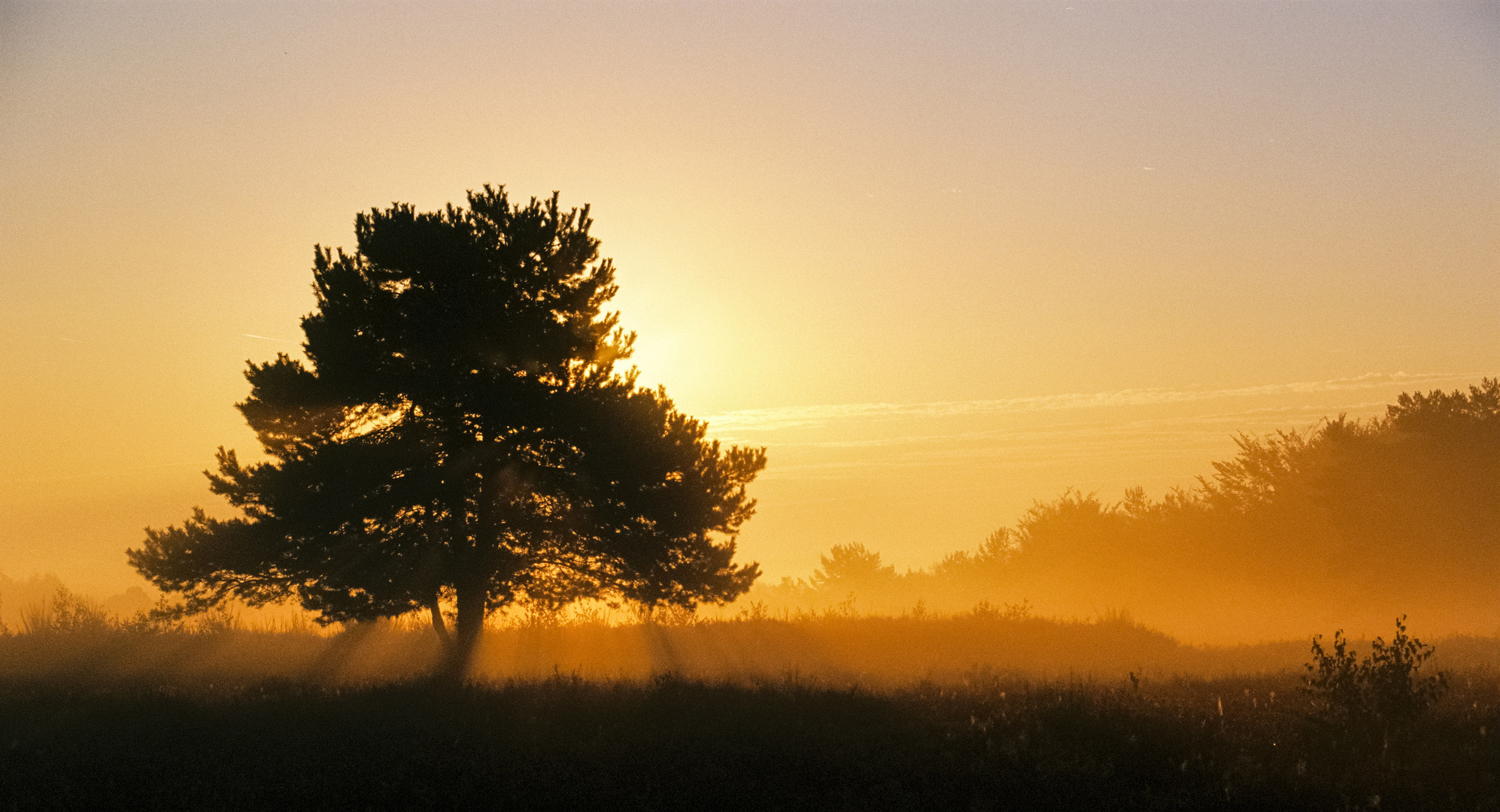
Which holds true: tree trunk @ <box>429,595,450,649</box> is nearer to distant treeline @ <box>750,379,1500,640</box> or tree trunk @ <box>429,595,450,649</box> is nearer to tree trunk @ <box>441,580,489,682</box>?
tree trunk @ <box>441,580,489,682</box>

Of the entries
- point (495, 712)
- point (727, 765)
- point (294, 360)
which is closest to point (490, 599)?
point (294, 360)

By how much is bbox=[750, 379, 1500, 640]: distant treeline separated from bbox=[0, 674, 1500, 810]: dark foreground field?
1522 cm

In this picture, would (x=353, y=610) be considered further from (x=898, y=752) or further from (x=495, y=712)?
(x=898, y=752)

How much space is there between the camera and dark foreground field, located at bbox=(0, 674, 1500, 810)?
9.76 metres

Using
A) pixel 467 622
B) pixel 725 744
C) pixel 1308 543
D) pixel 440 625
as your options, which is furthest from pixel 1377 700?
pixel 1308 543

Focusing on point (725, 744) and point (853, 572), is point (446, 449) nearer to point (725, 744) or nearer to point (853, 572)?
point (725, 744)

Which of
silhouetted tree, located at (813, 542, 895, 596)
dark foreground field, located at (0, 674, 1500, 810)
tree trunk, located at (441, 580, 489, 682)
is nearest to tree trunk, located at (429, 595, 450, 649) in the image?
tree trunk, located at (441, 580, 489, 682)

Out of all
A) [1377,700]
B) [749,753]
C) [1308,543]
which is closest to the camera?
[749,753]

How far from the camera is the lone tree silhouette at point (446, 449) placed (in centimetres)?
1877

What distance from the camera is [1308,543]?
157 ft

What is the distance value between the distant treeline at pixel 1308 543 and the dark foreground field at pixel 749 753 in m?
15.2

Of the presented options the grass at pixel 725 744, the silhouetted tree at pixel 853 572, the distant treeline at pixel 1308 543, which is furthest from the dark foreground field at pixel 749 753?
the silhouetted tree at pixel 853 572

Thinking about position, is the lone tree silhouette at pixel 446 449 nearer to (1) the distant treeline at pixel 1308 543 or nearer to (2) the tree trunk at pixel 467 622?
(2) the tree trunk at pixel 467 622

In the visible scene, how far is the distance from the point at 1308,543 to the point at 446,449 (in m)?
45.3
